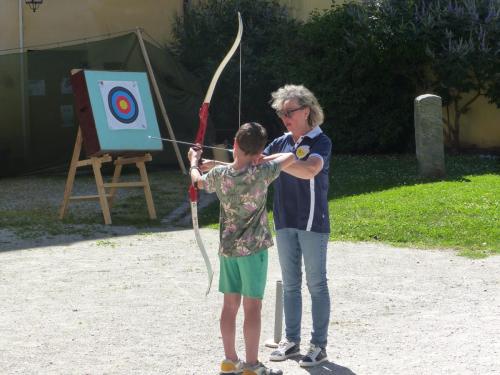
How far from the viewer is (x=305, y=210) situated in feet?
19.4

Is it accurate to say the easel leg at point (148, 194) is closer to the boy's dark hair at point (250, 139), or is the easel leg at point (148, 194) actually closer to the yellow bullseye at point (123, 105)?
the yellow bullseye at point (123, 105)

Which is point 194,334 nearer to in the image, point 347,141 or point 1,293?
point 1,293

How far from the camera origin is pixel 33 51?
16781mm

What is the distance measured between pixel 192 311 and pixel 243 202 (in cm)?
209

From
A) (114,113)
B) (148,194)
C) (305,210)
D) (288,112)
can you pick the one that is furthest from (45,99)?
(305,210)

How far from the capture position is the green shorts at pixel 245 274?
18.3ft

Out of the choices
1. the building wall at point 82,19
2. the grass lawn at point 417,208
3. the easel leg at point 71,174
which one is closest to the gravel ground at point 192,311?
the grass lawn at point 417,208

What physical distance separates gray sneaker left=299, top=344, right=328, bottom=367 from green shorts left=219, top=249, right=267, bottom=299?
62 cm

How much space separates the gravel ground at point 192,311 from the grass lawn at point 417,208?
1.70 feet

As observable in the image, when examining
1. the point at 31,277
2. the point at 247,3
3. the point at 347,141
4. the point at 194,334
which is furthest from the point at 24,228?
the point at 247,3

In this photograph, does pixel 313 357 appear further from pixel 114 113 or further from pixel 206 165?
pixel 114 113

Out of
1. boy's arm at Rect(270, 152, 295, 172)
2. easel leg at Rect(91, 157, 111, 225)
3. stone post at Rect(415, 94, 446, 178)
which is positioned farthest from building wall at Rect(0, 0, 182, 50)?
boy's arm at Rect(270, 152, 295, 172)

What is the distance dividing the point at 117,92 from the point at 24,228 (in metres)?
2.26

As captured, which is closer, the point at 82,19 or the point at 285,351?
the point at 285,351
